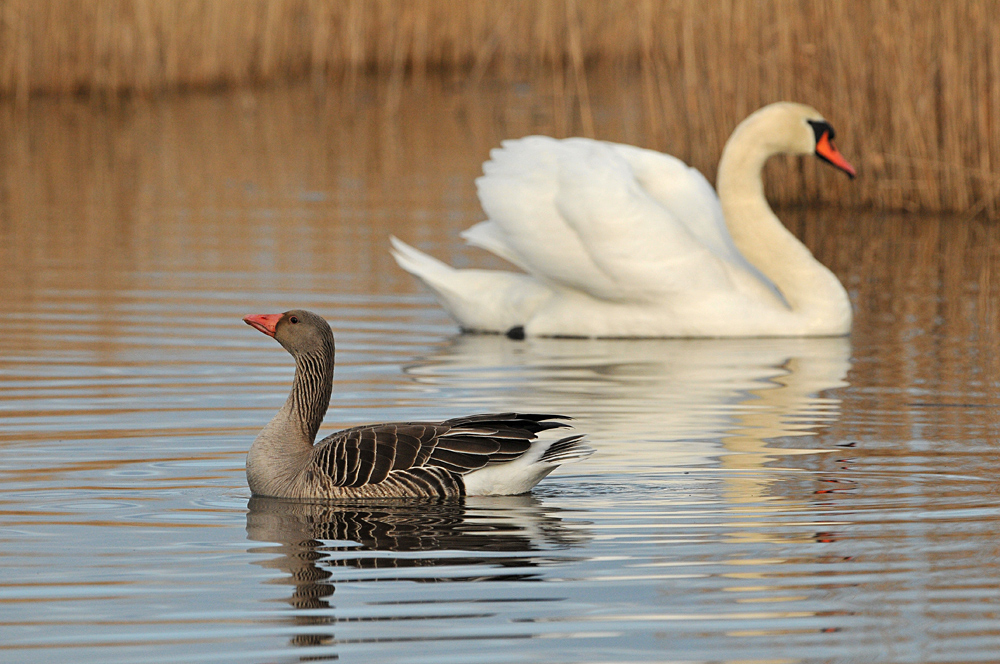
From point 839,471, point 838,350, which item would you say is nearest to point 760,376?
point 838,350

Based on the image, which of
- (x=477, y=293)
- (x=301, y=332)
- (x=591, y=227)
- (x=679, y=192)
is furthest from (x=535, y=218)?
(x=301, y=332)

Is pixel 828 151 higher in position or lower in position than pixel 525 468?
higher

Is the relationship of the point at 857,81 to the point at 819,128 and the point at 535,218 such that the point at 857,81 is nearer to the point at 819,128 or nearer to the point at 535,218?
the point at 819,128

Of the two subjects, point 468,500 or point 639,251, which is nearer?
point 468,500

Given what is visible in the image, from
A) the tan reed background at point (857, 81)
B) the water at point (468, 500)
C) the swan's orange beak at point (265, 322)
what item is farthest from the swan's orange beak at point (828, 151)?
the swan's orange beak at point (265, 322)

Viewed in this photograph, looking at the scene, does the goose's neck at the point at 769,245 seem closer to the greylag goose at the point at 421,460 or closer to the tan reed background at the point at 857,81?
the tan reed background at the point at 857,81

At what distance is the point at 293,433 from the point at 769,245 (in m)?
4.66

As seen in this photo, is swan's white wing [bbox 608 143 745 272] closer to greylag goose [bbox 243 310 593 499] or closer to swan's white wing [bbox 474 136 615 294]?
swan's white wing [bbox 474 136 615 294]

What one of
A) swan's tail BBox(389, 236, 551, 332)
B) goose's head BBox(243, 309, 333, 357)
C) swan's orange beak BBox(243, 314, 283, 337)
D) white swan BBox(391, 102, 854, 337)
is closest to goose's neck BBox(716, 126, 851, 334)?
white swan BBox(391, 102, 854, 337)

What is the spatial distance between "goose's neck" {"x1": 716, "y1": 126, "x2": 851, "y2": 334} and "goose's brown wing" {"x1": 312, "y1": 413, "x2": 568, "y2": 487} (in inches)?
170

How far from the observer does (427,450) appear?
586 cm

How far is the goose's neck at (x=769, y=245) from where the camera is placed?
990 cm

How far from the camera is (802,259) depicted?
994 cm

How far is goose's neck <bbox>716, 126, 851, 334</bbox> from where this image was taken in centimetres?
990
